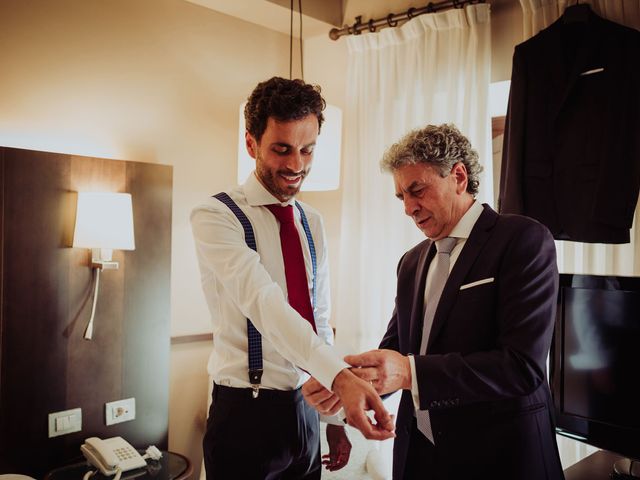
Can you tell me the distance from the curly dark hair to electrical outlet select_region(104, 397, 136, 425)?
164cm

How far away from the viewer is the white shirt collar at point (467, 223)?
166 centimetres

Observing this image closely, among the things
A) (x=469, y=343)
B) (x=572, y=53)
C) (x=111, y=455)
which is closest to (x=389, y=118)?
(x=572, y=53)

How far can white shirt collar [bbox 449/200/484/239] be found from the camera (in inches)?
65.3

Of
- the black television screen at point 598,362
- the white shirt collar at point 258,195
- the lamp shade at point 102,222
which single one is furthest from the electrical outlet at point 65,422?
the black television screen at point 598,362

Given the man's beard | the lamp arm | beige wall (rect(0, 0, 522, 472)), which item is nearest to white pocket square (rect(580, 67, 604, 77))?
beige wall (rect(0, 0, 522, 472))

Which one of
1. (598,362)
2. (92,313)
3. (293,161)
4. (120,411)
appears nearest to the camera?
(293,161)

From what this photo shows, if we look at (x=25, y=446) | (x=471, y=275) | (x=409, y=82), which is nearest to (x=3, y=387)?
(x=25, y=446)

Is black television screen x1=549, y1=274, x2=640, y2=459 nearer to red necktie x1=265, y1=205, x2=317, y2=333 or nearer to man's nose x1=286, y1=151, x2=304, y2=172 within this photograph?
red necktie x1=265, y1=205, x2=317, y2=333

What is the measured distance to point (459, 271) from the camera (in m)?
1.57

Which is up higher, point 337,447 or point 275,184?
point 275,184

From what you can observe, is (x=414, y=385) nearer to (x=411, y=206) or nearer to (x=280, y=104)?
(x=411, y=206)

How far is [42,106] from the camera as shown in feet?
8.94

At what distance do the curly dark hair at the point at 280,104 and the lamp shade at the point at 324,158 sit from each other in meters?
1.14

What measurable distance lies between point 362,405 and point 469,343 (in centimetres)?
31
